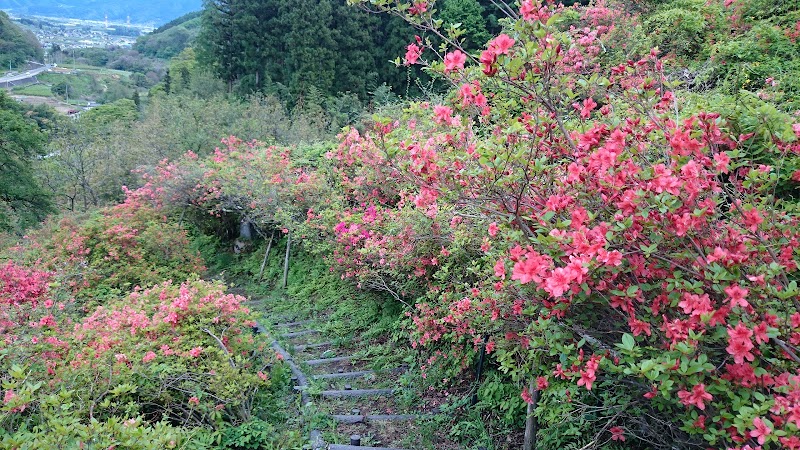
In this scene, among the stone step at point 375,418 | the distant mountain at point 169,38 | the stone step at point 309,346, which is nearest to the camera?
the stone step at point 375,418

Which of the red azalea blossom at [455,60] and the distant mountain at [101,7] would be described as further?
the distant mountain at [101,7]

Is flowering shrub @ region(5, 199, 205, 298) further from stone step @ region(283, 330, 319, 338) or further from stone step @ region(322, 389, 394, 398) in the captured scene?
stone step @ region(322, 389, 394, 398)

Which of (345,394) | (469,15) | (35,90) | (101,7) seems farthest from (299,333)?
(101,7)

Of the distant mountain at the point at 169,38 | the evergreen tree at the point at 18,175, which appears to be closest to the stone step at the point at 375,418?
the evergreen tree at the point at 18,175

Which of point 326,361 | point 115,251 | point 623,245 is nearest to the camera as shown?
point 623,245

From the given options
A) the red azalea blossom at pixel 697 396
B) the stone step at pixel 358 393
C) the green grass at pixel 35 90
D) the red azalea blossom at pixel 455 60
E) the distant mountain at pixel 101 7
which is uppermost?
the distant mountain at pixel 101 7

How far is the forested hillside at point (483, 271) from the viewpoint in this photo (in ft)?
6.63

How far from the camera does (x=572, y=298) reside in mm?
2146

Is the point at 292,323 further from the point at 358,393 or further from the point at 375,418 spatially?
the point at 375,418

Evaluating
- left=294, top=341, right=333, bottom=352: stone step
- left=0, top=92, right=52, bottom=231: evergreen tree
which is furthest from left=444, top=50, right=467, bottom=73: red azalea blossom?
left=0, top=92, right=52, bottom=231: evergreen tree

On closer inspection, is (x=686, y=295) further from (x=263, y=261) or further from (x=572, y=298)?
(x=263, y=261)

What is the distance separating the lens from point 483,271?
157 inches

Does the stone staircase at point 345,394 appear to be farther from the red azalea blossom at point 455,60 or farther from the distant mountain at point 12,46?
the distant mountain at point 12,46

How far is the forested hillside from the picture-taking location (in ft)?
6.63
